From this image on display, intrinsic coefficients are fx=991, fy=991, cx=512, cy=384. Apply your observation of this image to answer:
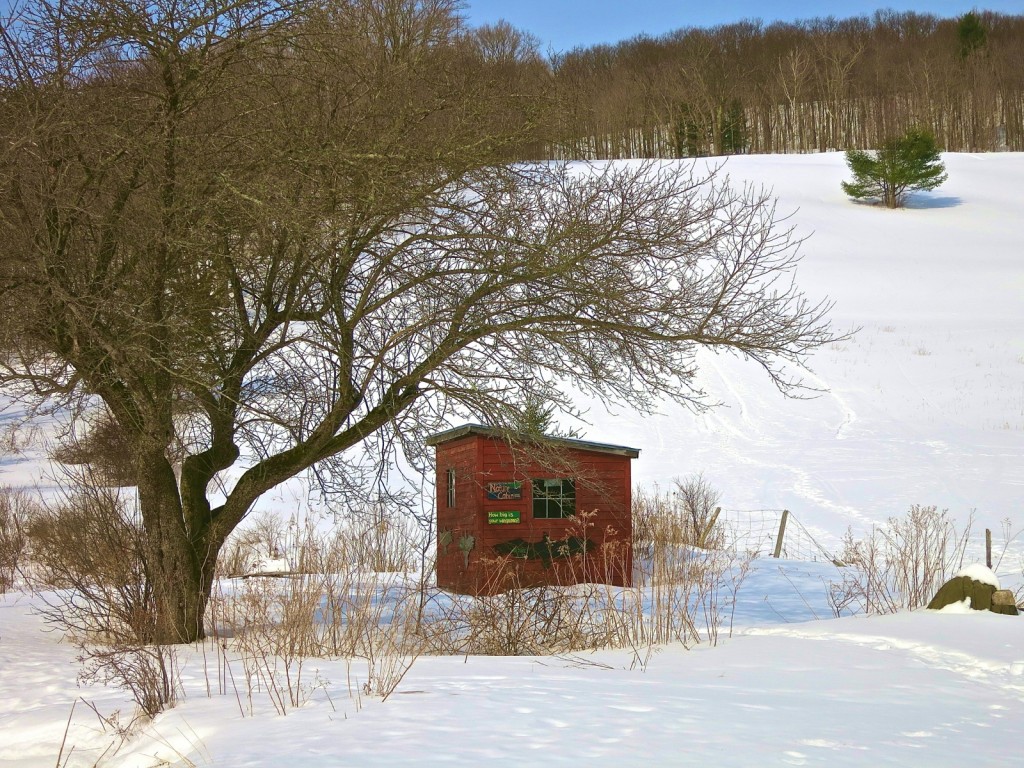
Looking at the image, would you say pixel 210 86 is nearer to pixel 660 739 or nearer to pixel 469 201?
pixel 469 201

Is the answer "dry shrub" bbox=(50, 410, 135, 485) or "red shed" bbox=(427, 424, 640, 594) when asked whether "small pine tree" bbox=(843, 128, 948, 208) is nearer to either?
"red shed" bbox=(427, 424, 640, 594)

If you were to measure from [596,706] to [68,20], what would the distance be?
6.12m

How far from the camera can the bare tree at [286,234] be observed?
7.26 meters

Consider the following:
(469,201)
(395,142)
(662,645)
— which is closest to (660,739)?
(662,645)

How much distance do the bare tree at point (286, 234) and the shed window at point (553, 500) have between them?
503 cm

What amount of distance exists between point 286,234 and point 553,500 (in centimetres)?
750

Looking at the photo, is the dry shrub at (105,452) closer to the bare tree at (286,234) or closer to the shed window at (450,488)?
the bare tree at (286,234)

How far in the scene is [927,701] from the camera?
4.98 m

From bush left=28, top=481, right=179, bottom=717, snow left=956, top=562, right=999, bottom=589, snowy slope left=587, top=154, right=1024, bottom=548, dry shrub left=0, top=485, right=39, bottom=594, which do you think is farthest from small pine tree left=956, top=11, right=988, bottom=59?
bush left=28, top=481, right=179, bottom=717

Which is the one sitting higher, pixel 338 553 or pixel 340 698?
pixel 338 553

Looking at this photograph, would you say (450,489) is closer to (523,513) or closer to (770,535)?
(523,513)

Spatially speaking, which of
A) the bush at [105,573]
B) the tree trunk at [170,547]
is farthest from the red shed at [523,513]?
the bush at [105,573]

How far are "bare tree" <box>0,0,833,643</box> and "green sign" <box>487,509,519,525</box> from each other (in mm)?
4861

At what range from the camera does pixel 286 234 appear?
306 inches
